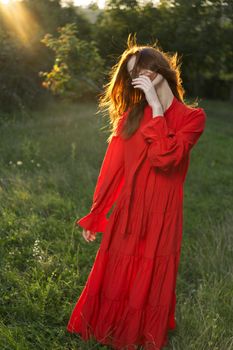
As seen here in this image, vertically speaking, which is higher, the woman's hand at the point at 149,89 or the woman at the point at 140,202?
the woman's hand at the point at 149,89

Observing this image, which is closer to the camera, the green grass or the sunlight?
the green grass

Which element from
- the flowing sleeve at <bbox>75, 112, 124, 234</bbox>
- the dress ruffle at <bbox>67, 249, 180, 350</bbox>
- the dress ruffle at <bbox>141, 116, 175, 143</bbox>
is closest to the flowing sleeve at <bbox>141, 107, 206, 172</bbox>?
the dress ruffle at <bbox>141, 116, 175, 143</bbox>

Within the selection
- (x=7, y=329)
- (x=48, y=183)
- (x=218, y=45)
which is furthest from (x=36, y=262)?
(x=218, y=45)

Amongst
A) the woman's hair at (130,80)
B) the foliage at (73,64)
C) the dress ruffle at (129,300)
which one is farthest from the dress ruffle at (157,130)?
the foliage at (73,64)

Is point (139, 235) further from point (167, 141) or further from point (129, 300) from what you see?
point (167, 141)

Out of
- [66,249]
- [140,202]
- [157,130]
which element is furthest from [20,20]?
[157,130]

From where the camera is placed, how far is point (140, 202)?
2557 mm

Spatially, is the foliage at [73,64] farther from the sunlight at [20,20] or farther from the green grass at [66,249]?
the sunlight at [20,20]

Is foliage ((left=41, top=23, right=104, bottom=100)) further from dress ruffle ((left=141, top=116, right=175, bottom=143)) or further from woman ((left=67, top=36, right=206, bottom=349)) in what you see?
dress ruffle ((left=141, top=116, right=175, bottom=143))

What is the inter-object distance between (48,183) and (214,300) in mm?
3248

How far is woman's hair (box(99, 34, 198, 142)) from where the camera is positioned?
7.75ft

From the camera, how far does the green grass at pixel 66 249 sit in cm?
302

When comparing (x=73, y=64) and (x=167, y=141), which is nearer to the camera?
(x=167, y=141)

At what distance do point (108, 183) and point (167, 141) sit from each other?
0.56 meters
